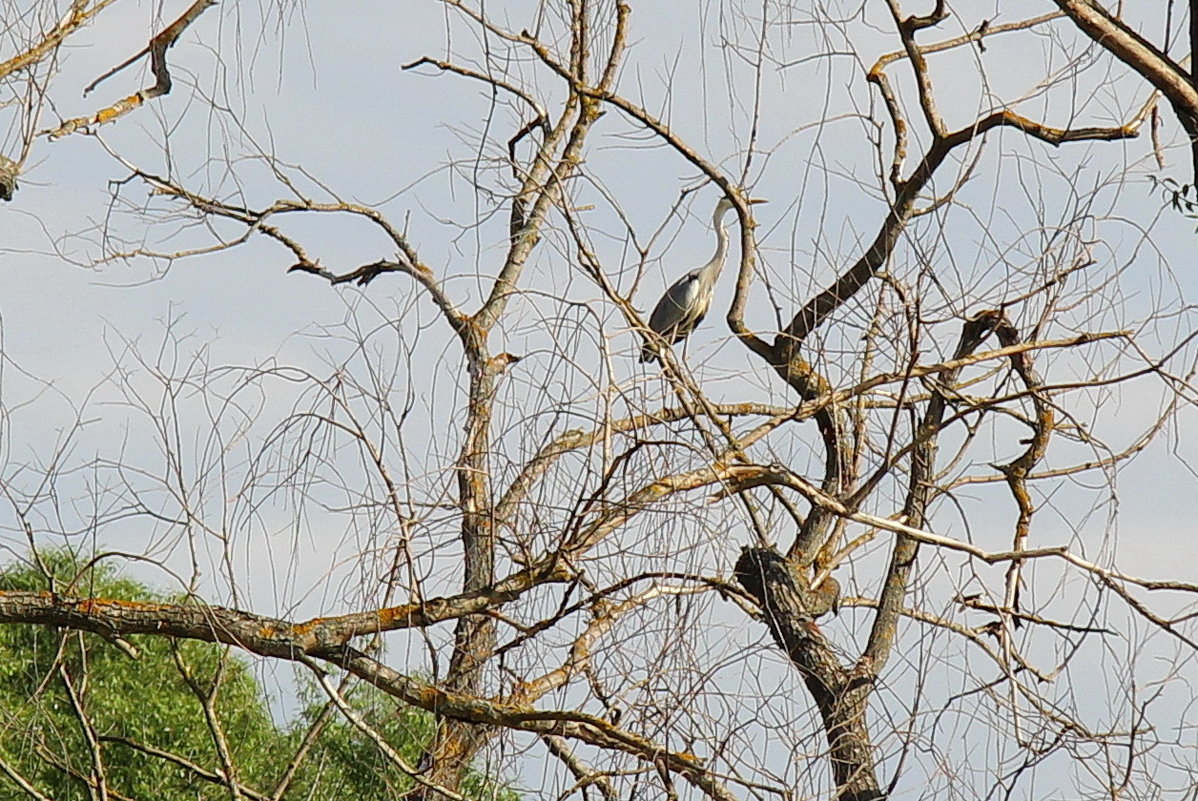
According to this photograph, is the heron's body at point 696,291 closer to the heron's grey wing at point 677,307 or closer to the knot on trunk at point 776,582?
the heron's grey wing at point 677,307

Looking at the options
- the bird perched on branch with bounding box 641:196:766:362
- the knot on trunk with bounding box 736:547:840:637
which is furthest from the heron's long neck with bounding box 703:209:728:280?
the knot on trunk with bounding box 736:547:840:637

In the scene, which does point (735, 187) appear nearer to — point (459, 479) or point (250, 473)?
point (459, 479)

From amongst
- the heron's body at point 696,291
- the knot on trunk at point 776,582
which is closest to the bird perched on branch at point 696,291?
the heron's body at point 696,291

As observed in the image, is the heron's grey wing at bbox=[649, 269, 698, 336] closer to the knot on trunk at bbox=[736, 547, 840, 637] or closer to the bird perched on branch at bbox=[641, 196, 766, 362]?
the bird perched on branch at bbox=[641, 196, 766, 362]

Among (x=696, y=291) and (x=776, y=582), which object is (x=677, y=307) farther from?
(x=776, y=582)

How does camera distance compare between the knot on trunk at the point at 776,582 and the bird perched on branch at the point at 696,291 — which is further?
the bird perched on branch at the point at 696,291

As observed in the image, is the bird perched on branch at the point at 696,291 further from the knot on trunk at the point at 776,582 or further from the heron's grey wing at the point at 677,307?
the knot on trunk at the point at 776,582

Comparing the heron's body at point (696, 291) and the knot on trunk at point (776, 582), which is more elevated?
the heron's body at point (696, 291)

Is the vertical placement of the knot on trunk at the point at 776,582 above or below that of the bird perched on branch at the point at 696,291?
below

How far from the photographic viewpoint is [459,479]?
380cm

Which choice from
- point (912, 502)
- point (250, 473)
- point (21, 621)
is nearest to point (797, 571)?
point (912, 502)

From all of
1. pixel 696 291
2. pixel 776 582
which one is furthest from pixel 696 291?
pixel 776 582

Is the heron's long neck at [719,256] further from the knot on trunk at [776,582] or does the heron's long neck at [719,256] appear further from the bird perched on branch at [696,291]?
the knot on trunk at [776,582]

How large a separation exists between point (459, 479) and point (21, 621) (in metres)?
1.07
